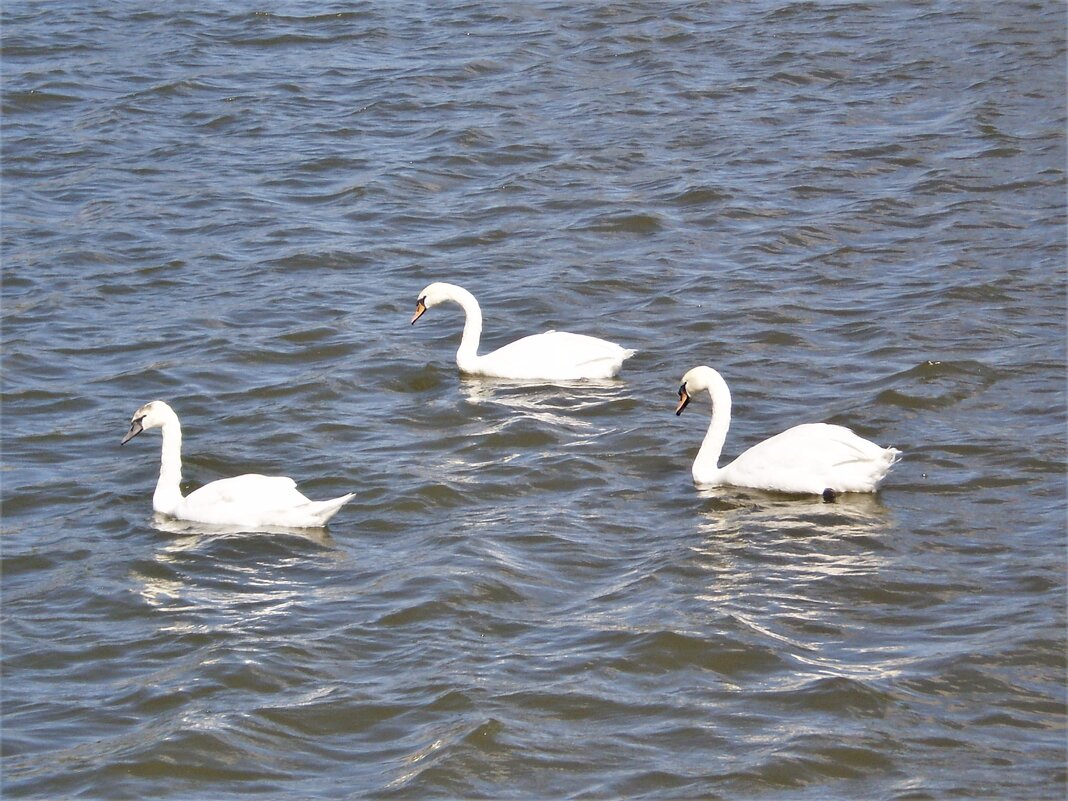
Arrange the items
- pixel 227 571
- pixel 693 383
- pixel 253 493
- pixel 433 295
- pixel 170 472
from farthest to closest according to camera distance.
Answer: pixel 433 295 → pixel 693 383 → pixel 170 472 → pixel 253 493 → pixel 227 571

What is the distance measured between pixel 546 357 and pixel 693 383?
1.28 metres

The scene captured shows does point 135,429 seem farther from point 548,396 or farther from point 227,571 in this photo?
point 548,396

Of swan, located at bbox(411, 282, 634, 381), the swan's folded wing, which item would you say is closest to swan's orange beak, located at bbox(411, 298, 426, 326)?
swan, located at bbox(411, 282, 634, 381)

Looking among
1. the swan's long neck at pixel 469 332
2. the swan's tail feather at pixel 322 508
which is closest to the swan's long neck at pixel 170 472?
the swan's tail feather at pixel 322 508

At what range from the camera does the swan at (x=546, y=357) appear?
414 inches

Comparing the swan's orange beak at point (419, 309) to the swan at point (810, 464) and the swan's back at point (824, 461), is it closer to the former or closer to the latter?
the swan at point (810, 464)

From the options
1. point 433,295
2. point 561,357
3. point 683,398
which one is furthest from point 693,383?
point 433,295

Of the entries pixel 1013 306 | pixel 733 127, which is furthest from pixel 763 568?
pixel 733 127

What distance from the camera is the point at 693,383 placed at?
967 centimetres

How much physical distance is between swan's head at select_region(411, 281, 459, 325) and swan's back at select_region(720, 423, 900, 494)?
128 inches

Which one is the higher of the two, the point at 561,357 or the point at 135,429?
the point at 561,357

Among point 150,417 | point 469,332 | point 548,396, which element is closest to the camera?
point 150,417

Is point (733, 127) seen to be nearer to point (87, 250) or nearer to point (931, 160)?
point (931, 160)

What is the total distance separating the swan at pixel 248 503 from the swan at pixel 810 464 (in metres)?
2.11
